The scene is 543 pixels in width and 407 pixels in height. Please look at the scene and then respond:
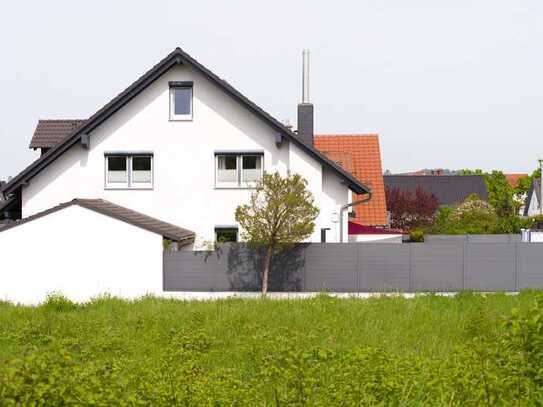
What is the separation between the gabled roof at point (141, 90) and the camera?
2117 centimetres

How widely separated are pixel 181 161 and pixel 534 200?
6372 cm

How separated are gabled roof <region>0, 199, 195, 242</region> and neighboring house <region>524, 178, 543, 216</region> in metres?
59.4

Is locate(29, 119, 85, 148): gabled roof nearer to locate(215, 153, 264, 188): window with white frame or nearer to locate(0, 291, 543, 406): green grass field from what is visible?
locate(215, 153, 264, 188): window with white frame

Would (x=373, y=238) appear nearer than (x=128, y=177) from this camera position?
No

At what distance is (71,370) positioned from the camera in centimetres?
530

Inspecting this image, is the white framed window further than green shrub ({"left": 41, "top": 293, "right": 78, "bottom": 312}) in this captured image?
Yes

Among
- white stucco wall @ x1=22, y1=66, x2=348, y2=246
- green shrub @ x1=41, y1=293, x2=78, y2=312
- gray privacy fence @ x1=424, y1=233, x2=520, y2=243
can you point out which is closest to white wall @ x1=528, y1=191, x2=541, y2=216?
gray privacy fence @ x1=424, y1=233, x2=520, y2=243

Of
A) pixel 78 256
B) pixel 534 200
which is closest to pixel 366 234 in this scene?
pixel 78 256

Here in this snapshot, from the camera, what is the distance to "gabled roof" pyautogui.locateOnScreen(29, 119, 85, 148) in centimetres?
2447

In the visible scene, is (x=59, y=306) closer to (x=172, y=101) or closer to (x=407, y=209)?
(x=172, y=101)

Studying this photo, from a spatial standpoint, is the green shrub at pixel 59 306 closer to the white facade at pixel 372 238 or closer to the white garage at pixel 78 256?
the white garage at pixel 78 256

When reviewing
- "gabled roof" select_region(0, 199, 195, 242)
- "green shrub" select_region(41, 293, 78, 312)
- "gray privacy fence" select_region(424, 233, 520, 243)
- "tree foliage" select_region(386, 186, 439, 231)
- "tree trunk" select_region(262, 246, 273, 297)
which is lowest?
"green shrub" select_region(41, 293, 78, 312)

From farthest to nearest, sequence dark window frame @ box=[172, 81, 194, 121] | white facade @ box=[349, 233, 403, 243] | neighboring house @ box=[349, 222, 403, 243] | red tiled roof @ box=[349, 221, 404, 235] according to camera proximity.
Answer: red tiled roof @ box=[349, 221, 404, 235] < neighboring house @ box=[349, 222, 403, 243] < white facade @ box=[349, 233, 403, 243] < dark window frame @ box=[172, 81, 194, 121]

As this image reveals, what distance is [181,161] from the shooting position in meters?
21.9
